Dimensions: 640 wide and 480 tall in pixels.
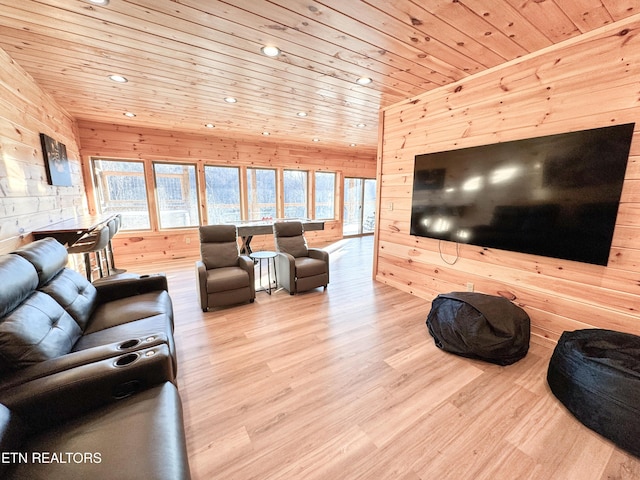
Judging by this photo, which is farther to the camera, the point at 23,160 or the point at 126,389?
the point at 23,160

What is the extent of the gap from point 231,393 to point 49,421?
0.96m

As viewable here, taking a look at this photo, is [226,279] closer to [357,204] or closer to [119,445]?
[119,445]

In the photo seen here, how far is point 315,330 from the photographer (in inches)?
104

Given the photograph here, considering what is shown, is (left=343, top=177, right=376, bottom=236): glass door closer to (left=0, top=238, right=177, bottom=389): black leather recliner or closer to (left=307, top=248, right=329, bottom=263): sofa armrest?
(left=307, top=248, right=329, bottom=263): sofa armrest

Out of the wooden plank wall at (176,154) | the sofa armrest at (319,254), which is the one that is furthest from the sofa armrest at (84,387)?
the wooden plank wall at (176,154)

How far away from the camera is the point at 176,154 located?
5223 mm

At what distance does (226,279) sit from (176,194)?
3380mm

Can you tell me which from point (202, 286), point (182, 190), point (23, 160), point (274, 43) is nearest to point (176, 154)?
point (182, 190)

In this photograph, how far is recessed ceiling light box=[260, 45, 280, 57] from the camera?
2148mm

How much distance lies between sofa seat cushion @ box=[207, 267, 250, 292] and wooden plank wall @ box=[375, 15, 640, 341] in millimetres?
2169

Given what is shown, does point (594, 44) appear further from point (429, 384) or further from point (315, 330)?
point (315, 330)

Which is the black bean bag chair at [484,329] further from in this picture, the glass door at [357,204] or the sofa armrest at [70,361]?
the glass door at [357,204]

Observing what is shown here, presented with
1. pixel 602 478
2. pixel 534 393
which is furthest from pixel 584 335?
pixel 602 478

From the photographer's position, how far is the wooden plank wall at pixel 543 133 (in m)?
1.86
